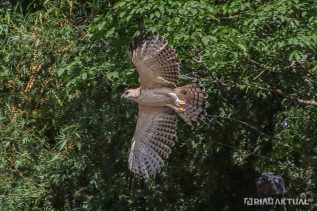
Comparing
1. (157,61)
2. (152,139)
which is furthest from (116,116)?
(157,61)

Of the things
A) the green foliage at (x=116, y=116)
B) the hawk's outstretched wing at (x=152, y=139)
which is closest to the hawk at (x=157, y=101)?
the hawk's outstretched wing at (x=152, y=139)

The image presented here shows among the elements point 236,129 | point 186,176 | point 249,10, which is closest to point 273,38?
point 249,10

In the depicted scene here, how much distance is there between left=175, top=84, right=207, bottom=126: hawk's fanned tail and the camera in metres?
4.58

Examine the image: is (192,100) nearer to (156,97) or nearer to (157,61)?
(156,97)

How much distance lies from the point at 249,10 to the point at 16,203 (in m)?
2.36

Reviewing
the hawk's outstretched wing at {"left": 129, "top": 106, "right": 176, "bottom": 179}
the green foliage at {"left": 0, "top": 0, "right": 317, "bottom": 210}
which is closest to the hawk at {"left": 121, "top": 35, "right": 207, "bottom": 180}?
the hawk's outstretched wing at {"left": 129, "top": 106, "right": 176, "bottom": 179}

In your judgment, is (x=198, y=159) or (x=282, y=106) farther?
(x=198, y=159)

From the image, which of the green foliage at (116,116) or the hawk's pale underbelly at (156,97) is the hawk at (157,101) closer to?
the hawk's pale underbelly at (156,97)

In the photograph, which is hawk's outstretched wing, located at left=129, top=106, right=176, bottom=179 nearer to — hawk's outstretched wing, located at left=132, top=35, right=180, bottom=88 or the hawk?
the hawk

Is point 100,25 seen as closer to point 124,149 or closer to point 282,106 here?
point 124,149

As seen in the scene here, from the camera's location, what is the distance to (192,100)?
4.67m

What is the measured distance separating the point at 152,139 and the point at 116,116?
109 centimetres

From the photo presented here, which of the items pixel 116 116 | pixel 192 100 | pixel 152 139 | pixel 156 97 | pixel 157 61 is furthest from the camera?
pixel 116 116

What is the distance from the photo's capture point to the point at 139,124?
4.89 m
